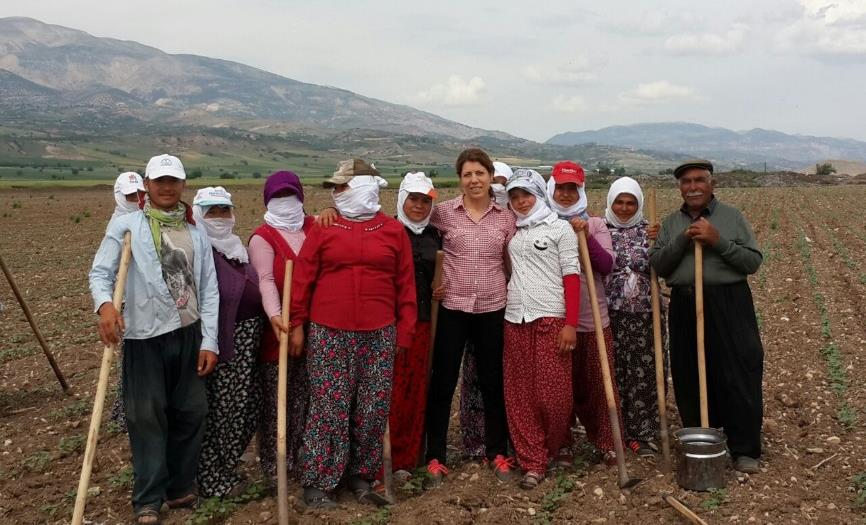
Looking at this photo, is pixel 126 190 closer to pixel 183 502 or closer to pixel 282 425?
pixel 183 502

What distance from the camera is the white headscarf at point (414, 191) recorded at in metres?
4.76

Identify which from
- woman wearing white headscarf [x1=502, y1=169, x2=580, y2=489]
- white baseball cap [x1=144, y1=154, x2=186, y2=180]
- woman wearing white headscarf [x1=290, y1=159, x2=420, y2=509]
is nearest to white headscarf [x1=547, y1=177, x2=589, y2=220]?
woman wearing white headscarf [x1=502, y1=169, x2=580, y2=489]

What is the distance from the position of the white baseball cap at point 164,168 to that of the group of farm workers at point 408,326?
2cm

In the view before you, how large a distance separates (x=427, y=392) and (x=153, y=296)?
192 cm

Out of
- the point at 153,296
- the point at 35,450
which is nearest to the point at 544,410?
the point at 153,296

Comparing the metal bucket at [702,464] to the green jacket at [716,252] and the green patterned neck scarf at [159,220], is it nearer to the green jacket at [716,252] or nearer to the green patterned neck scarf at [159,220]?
the green jacket at [716,252]

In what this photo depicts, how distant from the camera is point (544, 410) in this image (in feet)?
15.9

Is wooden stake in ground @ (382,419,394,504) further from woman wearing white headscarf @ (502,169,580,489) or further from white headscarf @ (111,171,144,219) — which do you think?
white headscarf @ (111,171,144,219)

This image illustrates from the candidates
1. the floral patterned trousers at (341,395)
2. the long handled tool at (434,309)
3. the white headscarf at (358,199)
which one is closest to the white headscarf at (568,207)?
the long handled tool at (434,309)

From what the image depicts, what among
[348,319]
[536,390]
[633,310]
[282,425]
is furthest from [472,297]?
[282,425]

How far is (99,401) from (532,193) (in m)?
2.77

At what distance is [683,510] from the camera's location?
4211mm

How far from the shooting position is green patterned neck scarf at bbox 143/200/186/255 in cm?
427

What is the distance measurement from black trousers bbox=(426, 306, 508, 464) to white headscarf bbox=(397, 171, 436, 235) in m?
0.56
